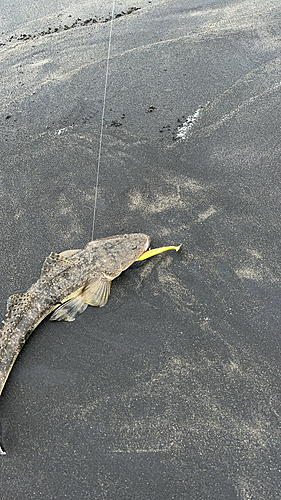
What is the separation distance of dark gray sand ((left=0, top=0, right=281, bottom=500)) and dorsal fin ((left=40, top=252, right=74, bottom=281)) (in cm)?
30

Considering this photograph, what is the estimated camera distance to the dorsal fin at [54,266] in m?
4.32

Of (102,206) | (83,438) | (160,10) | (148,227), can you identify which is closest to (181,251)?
(148,227)

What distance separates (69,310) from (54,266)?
22.6 inches

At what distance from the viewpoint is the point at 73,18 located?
26.4 ft

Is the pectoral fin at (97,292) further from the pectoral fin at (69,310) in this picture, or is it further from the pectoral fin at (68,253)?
the pectoral fin at (68,253)

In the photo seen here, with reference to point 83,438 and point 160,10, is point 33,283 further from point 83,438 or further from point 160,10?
point 160,10

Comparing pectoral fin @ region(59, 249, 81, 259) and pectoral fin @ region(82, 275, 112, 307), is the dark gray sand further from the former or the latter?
pectoral fin @ region(59, 249, 81, 259)

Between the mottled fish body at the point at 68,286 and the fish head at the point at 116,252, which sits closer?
the mottled fish body at the point at 68,286

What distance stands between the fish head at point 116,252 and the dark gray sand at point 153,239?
6.5 inches

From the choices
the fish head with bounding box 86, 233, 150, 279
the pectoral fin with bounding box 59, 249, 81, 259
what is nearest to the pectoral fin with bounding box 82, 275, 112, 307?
the fish head with bounding box 86, 233, 150, 279

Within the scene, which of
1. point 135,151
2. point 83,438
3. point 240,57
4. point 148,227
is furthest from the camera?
point 240,57

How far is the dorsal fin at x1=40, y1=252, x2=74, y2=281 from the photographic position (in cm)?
432

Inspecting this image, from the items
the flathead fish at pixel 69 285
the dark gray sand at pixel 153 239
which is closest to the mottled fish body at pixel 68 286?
the flathead fish at pixel 69 285

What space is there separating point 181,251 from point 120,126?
2.66m
